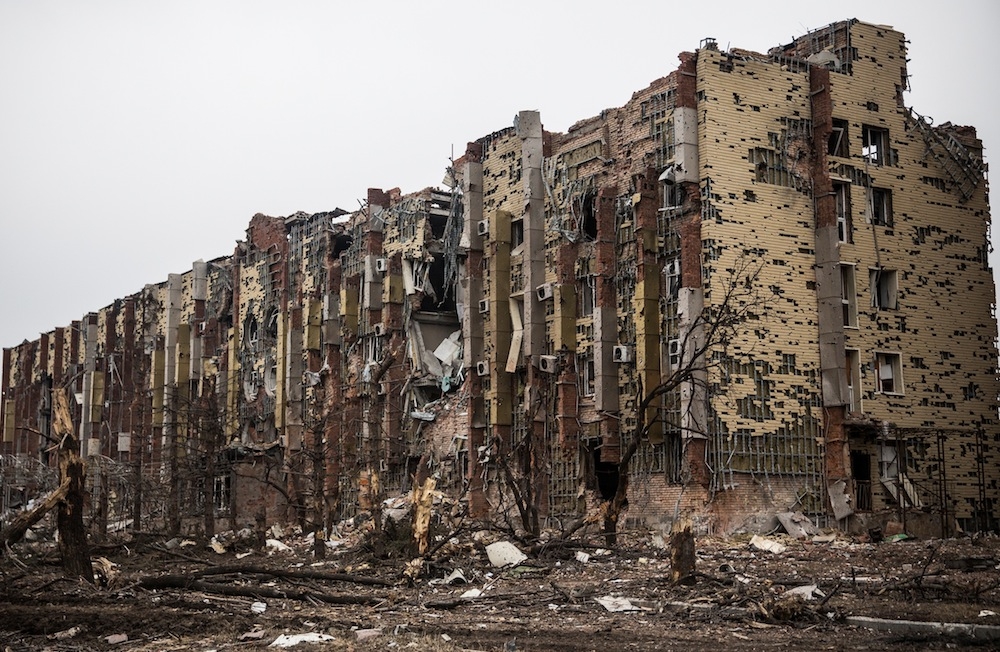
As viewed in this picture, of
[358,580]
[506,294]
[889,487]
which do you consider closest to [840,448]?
[889,487]

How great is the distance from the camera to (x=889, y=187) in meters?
33.6

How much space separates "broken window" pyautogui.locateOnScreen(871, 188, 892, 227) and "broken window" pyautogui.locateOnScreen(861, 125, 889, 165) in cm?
80

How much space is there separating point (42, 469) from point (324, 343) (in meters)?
16.9

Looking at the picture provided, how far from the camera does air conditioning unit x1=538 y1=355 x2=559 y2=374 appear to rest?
33500 mm

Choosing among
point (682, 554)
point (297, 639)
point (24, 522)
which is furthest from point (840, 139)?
point (297, 639)

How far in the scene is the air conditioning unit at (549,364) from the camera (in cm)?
3350

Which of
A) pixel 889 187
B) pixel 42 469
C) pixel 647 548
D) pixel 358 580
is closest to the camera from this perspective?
pixel 358 580

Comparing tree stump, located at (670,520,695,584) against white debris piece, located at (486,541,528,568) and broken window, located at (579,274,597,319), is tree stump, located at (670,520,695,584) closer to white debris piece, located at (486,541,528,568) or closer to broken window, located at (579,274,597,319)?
white debris piece, located at (486,541,528,568)

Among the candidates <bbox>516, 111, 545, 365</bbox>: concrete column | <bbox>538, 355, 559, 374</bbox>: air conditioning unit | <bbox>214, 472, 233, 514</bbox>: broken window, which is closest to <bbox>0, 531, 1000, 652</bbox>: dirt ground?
<bbox>538, 355, 559, 374</bbox>: air conditioning unit

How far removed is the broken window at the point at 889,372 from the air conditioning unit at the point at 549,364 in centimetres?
859

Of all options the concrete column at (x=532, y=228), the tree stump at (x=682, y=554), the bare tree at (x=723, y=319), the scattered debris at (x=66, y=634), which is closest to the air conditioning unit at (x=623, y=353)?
the bare tree at (x=723, y=319)

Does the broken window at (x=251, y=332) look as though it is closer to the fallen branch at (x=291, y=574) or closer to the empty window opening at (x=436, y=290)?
the empty window opening at (x=436, y=290)

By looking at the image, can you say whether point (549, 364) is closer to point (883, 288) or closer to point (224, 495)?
point (883, 288)

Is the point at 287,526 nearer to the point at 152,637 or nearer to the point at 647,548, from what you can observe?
the point at 647,548
